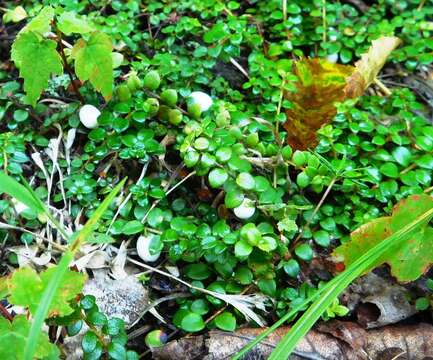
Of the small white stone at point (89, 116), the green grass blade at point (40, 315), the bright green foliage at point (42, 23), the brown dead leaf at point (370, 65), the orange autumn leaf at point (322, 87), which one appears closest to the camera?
the green grass blade at point (40, 315)

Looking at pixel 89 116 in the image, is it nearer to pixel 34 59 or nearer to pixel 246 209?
pixel 34 59

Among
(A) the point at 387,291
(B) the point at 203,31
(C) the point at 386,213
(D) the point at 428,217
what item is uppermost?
(B) the point at 203,31

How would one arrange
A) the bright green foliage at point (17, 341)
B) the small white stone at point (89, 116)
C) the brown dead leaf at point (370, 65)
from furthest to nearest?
the brown dead leaf at point (370, 65) → the small white stone at point (89, 116) → the bright green foliage at point (17, 341)

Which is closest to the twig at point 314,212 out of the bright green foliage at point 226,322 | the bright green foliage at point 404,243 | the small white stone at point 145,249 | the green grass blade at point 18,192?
the bright green foliage at point 404,243

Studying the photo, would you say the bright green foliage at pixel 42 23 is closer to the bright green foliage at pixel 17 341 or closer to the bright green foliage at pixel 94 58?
the bright green foliage at pixel 94 58

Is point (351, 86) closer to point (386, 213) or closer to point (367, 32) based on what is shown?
point (367, 32)

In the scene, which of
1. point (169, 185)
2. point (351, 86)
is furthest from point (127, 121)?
point (351, 86)

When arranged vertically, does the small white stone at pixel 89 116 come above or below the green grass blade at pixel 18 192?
below
